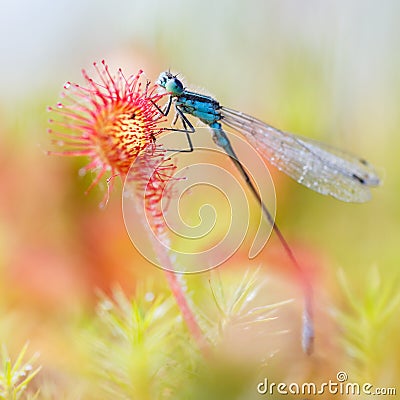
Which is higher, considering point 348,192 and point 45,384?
point 348,192

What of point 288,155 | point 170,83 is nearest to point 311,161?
point 288,155

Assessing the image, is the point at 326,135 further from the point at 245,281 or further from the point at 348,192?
the point at 245,281

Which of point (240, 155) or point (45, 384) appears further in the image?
point (240, 155)

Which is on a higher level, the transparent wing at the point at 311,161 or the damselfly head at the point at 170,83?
the transparent wing at the point at 311,161

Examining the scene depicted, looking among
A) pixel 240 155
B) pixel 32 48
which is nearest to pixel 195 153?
pixel 240 155

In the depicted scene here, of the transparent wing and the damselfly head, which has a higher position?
the transparent wing
